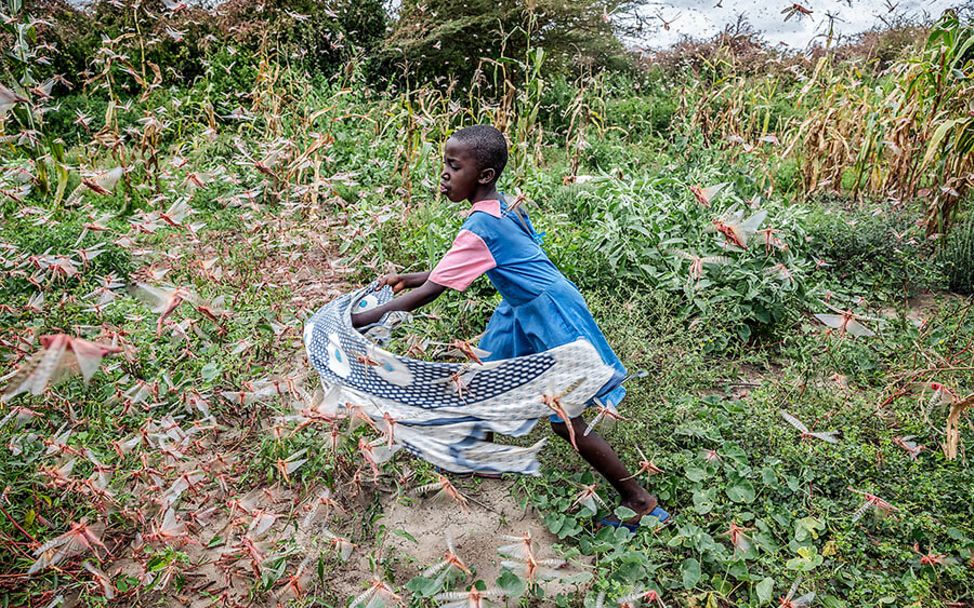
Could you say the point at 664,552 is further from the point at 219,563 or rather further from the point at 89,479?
the point at 89,479

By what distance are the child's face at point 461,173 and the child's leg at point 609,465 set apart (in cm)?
78

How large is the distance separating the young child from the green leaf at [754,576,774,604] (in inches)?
14.2

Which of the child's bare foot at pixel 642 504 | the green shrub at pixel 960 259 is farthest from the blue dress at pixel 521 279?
the green shrub at pixel 960 259

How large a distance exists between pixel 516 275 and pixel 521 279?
0.06 ft

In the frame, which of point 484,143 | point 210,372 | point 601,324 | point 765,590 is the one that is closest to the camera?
point 765,590

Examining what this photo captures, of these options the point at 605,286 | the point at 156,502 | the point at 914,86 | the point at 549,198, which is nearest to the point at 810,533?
the point at 605,286

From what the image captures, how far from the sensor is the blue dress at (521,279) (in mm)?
1833

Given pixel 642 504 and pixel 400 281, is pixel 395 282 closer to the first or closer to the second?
pixel 400 281

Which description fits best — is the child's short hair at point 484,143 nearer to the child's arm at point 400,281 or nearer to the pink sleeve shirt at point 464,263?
the pink sleeve shirt at point 464,263

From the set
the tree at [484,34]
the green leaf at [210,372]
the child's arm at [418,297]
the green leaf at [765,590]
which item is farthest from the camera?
the tree at [484,34]

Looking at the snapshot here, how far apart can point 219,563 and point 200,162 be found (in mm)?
3582

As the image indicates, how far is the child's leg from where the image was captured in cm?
192

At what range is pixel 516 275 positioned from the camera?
1929 mm

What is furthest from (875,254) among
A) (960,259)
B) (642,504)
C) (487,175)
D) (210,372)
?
(210,372)
